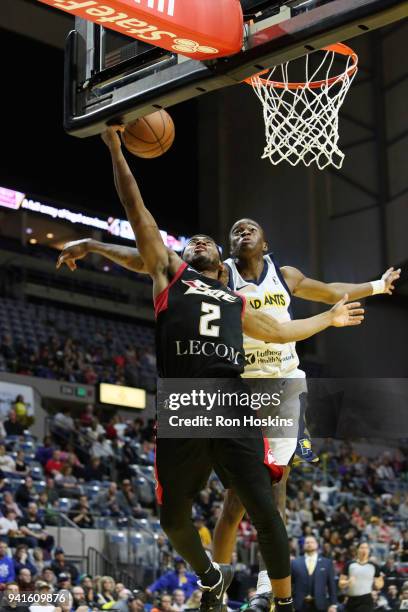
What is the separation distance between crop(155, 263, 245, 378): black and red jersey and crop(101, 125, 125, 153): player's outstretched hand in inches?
28.7

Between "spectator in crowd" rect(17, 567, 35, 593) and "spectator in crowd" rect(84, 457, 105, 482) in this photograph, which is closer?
"spectator in crowd" rect(17, 567, 35, 593)

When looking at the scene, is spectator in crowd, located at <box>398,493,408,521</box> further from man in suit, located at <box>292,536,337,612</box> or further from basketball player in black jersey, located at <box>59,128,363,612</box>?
basketball player in black jersey, located at <box>59,128,363,612</box>

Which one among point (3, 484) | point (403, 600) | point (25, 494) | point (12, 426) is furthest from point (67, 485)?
point (403, 600)

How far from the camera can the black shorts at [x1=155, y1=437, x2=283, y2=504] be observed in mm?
4680

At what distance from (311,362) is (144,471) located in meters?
5.30

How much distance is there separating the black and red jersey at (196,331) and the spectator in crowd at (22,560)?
25.4 ft

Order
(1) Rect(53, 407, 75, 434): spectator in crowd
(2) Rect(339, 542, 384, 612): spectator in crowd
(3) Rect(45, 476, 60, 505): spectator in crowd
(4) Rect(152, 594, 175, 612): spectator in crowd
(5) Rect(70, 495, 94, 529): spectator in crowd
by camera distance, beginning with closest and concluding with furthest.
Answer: (2) Rect(339, 542, 384, 612): spectator in crowd < (4) Rect(152, 594, 175, 612): spectator in crowd < (5) Rect(70, 495, 94, 529): spectator in crowd < (3) Rect(45, 476, 60, 505): spectator in crowd < (1) Rect(53, 407, 75, 434): spectator in crowd

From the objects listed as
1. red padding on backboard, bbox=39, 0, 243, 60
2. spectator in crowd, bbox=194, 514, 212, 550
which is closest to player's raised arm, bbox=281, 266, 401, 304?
red padding on backboard, bbox=39, 0, 243, 60

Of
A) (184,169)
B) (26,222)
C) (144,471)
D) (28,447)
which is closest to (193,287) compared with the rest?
(28,447)

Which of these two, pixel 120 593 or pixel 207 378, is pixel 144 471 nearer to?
pixel 120 593

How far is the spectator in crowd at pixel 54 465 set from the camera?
1673 cm

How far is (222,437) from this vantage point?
15.4ft

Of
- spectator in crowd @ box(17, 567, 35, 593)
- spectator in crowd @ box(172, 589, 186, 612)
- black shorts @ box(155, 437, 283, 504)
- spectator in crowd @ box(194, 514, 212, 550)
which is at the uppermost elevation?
black shorts @ box(155, 437, 283, 504)

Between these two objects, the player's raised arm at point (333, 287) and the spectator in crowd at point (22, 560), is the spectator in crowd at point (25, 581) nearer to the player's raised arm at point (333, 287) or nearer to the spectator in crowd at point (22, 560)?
the spectator in crowd at point (22, 560)
